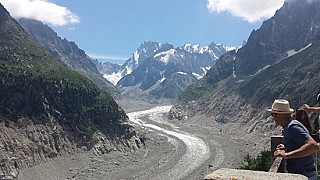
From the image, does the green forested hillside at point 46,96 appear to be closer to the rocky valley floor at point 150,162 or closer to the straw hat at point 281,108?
the rocky valley floor at point 150,162

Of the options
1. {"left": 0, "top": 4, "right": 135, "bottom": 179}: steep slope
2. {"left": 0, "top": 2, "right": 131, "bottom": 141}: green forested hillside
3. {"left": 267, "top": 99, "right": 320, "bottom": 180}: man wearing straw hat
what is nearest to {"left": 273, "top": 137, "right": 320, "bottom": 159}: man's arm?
{"left": 267, "top": 99, "right": 320, "bottom": 180}: man wearing straw hat

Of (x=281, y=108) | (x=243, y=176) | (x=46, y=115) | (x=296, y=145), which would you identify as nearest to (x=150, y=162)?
(x=46, y=115)

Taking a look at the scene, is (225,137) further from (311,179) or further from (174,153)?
(311,179)

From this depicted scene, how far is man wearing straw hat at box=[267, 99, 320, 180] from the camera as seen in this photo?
7.89 meters

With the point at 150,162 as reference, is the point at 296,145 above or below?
above

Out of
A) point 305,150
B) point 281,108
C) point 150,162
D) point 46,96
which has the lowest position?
point 150,162

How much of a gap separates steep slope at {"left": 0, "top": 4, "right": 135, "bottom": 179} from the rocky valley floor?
3568 millimetres

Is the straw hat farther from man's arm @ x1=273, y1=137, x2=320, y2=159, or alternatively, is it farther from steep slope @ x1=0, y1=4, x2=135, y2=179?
steep slope @ x1=0, y1=4, x2=135, y2=179

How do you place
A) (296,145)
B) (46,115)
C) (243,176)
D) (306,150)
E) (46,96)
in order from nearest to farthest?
(243,176) → (306,150) → (296,145) → (46,115) → (46,96)

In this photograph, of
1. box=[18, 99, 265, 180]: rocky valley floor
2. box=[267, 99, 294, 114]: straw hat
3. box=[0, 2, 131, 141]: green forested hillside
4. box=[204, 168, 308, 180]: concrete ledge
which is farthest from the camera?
box=[0, 2, 131, 141]: green forested hillside

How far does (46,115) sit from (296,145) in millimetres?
102232

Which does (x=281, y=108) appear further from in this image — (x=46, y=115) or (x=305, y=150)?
(x=46, y=115)

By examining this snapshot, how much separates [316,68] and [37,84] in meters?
99.7

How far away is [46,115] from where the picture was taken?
105 m
